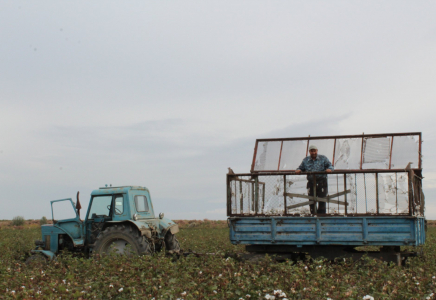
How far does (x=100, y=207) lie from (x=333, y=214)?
21.2 ft

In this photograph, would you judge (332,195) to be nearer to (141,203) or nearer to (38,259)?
(141,203)

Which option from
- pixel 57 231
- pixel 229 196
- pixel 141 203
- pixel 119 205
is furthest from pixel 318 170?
pixel 57 231

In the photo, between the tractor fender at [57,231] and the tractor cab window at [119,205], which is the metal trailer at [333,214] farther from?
the tractor fender at [57,231]

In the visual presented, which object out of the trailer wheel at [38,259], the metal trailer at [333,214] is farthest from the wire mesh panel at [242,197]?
the trailer wheel at [38,259]

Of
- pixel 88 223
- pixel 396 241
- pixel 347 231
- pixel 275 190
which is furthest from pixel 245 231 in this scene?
pixel 88 223

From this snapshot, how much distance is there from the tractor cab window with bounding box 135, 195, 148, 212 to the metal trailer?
2.72 m

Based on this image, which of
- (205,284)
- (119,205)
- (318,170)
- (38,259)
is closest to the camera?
(205,284)

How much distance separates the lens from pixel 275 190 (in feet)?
40.2

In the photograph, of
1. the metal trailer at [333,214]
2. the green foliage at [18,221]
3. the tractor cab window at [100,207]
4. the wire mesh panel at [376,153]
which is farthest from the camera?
the green foliage at [18,221]

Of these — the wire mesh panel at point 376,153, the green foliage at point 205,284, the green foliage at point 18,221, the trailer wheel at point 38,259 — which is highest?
the wire mesh panel at point 376,153

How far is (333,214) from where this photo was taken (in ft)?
37.9

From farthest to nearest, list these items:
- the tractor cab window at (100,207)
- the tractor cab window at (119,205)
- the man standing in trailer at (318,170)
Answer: the tractor cab window at (100,207) < the tractor cab window at (119,205) < the man standing in trailer at (318,170)

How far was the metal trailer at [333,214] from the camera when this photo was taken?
439 inches

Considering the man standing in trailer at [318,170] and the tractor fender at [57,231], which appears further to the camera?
the tractor fender at [57,231]
